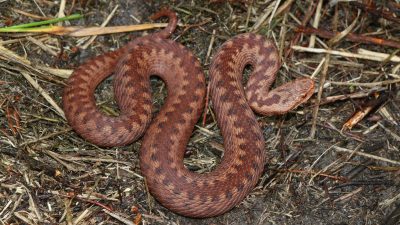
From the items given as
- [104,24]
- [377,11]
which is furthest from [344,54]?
[104,24]

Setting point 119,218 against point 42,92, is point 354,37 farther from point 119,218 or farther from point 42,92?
point 42,92

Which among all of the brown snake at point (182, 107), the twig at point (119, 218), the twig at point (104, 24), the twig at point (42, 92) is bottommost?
the twig at point (119, 218)

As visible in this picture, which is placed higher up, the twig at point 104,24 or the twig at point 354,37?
the twig at point 104,24

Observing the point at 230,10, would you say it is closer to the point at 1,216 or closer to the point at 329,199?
the point at 329,199

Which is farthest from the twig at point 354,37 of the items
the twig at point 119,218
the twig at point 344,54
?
the twig at point 119,218

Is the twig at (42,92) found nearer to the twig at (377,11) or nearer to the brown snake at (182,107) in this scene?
the brown snake at (182,107)

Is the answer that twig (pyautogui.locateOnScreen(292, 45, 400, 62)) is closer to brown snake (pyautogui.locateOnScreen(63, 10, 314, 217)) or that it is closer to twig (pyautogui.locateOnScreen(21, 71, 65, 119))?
brown snake (pyautogui.locateOnScreen(63, 10, 314, 217))
